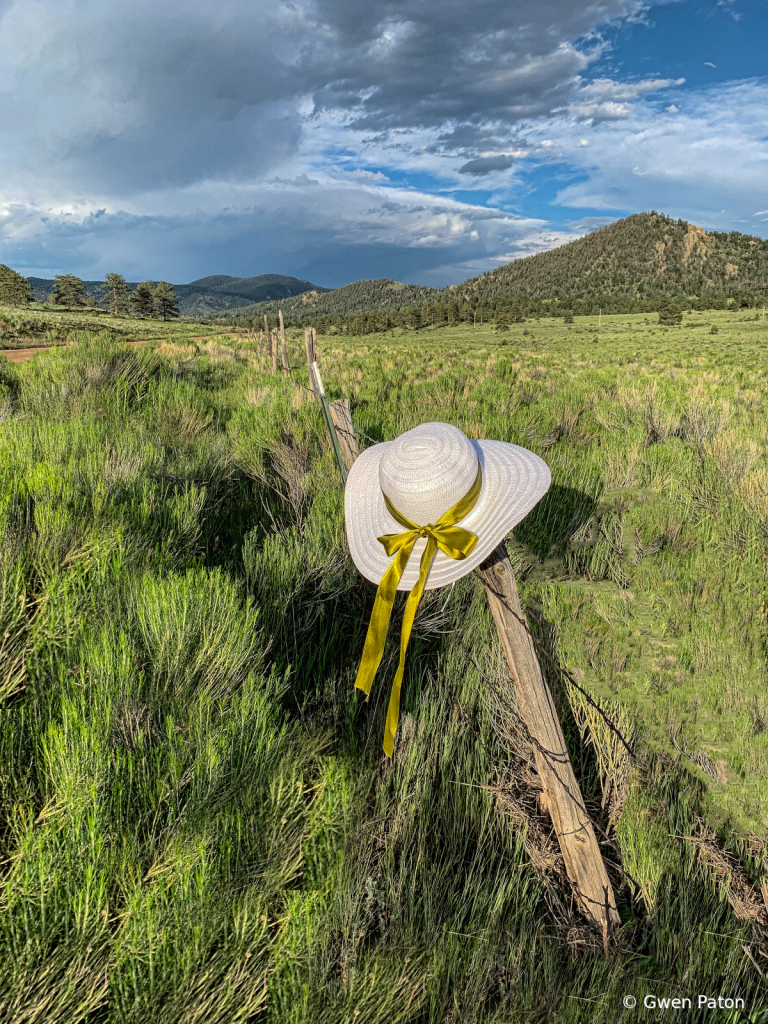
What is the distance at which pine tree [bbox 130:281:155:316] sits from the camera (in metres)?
76.0

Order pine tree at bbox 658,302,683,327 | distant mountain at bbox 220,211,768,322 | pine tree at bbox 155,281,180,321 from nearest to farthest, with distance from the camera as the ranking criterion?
pine tree at bbox 658,302,683,327, pine tree at bbox 155,281,180,321, distant mountain at bbox 220,211,768,322

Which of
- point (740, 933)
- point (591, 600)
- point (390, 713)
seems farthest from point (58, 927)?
point (591, 600)

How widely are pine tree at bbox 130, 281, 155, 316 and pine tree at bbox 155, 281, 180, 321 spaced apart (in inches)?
32.0

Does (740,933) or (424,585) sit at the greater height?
(424,585)

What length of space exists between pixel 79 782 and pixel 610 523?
392 cm

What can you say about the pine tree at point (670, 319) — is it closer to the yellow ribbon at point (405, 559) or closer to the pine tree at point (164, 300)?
the yellow ribbon at point (405, 559)

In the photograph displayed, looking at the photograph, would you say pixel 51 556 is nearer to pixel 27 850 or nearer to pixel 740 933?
pixel 27 850

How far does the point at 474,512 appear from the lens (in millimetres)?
1665

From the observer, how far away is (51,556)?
199 cm

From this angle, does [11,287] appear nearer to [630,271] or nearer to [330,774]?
[330,774]

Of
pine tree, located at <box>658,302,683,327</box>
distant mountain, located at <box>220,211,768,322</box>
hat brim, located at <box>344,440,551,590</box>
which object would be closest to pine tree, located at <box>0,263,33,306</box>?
distant mountain, located at <box>220,211,768,322</box>

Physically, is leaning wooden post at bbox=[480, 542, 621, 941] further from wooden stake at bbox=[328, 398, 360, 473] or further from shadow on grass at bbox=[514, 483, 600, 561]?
wooden stake at bbox=[328, 398, 360, 473]

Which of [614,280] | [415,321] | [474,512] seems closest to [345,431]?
[474,512]

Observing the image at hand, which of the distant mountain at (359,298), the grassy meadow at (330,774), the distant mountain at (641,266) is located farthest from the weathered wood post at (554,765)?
the distant mountain at (359,298)
